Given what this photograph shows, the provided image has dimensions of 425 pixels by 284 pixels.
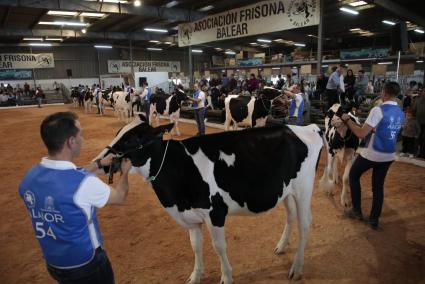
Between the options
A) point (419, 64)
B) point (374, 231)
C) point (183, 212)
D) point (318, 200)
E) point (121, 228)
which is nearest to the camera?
point (183, 212)

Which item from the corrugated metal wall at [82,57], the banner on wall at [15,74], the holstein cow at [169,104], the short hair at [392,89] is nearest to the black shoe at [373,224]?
the short hair at [392,89]

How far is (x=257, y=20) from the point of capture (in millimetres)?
11062

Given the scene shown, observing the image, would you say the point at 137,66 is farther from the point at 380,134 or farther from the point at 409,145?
the point at 380,134

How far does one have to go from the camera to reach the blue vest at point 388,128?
3549mm

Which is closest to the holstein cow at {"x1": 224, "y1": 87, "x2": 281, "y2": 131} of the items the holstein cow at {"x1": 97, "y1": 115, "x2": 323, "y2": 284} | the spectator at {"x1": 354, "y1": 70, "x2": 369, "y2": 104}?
the spectator at {"x1": 354, "y1": 70, "x2": 369, "y2": 104}

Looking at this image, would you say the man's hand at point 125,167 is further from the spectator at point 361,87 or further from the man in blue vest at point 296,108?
the spectator at point 361,87

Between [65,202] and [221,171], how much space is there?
147cm

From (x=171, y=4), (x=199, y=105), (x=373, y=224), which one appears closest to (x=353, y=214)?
(x=373, y=224)

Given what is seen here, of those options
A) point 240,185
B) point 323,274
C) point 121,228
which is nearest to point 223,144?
point 240,185

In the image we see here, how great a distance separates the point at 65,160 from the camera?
5.40ft

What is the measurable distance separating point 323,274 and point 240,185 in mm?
1460

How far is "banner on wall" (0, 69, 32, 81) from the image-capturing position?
3127 centimetres

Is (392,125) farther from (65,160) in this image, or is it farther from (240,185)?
(65,160)

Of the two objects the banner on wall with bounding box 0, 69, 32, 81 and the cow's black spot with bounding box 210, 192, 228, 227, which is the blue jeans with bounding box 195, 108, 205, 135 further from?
the banner on wall with bounding box 0, 69, 32, 81
